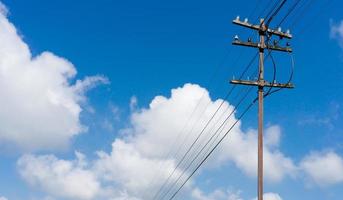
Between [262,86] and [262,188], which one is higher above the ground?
[262,86]

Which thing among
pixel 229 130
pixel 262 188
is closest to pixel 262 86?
pixel 229 130

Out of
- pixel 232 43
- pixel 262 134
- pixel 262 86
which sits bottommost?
pixel 262 134

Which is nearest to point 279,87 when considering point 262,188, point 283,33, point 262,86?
point 262,86

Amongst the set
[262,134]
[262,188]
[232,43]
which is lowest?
[262,188]

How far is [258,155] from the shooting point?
25.9m

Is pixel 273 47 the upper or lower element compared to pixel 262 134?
upper

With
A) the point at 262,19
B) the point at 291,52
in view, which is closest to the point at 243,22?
the point at 262,19

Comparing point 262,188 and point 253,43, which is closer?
point 262,188

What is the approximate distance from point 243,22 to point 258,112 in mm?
4242

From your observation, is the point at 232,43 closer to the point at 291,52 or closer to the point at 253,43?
the point at 253,43

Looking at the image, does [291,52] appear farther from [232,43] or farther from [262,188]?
[262,188]

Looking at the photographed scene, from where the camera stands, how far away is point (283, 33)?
28094mm

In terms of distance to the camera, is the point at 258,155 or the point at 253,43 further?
the point at 253,43

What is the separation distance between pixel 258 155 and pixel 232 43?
5.43 meters
